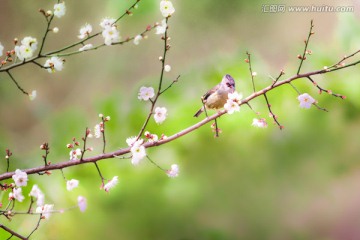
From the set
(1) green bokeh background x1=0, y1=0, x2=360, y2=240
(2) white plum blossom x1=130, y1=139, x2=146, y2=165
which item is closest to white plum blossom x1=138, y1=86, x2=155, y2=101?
(2) white plum blossom x1=130, y1=139, x2=146, y2=165

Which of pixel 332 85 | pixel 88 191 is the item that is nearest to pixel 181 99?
pixel 88 191

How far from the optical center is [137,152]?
0.92 m

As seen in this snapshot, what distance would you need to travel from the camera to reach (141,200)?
6.70ft

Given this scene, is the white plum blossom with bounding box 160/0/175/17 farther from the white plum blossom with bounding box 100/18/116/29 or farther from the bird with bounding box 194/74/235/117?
the bird with bounding box 194/74/235/117

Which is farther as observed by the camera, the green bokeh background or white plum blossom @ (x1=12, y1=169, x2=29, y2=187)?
the green bokeh background

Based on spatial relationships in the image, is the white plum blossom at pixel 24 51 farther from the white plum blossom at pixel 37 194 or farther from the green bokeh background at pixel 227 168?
the green bokeh background at pixel 227 168

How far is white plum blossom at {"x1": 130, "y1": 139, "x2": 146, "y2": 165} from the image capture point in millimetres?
918

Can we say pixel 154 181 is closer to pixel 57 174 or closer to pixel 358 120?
pixel 57 174

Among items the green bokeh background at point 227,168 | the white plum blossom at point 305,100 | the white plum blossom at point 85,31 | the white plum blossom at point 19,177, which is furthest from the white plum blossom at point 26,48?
the green bokeh background at point 227,168

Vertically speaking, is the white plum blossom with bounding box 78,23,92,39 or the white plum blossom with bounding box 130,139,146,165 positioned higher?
the white plum blossom with bounding box 78,23,92,39

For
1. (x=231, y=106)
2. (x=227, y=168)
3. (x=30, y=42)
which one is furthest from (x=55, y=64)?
(x=227, y=168)

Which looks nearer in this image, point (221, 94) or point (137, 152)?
point (137, 152)

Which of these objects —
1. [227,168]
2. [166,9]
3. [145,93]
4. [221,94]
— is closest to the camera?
[166,9]

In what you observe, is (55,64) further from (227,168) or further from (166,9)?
(227,168)
